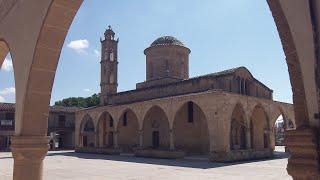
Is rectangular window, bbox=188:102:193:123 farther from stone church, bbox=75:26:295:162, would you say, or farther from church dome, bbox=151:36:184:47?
church dome, bbox=151:36:184:47

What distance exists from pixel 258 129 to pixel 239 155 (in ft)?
27.0

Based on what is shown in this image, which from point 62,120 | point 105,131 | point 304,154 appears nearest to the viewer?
point 304,154

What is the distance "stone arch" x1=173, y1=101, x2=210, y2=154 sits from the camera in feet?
81.7

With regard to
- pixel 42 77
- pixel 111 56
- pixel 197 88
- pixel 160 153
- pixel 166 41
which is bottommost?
pixel 160 153

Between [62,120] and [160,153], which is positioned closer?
[160,153]

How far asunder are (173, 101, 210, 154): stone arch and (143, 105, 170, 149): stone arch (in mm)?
1378

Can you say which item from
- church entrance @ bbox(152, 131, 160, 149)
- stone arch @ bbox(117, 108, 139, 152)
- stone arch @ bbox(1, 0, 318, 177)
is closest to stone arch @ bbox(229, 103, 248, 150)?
church entrance @ bbox(152, 131, 160, 149)

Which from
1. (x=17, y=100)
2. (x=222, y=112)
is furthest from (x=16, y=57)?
(x=222, y=112)

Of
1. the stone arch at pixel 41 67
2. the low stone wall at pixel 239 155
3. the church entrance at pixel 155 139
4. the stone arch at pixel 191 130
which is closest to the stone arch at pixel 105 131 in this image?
the church entrance at pixel 155 139

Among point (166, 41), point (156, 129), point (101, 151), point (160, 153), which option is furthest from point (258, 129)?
point (101, 151)

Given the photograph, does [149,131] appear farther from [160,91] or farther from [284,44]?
[284,44]

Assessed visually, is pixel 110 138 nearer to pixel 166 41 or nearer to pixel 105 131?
pixel 105 131

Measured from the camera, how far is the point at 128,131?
31.8 m

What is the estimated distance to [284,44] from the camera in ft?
6.91
